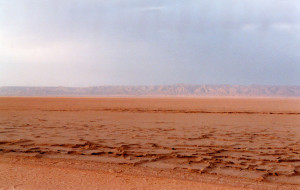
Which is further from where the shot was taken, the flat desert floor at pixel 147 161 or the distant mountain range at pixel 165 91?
the distant mountain range at pixel 165 91

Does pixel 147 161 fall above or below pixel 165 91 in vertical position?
below

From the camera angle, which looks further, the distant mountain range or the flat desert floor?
the distant mountain range

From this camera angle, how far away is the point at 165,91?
413 ft

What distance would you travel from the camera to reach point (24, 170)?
4578mm

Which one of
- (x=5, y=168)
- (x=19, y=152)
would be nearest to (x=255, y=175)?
(x=5, y=168)

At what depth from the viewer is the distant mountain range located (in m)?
117

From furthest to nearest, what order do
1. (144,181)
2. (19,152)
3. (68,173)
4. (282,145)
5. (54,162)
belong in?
1. (282,145)
2. (19,152)
3. (54,162)
4. (68,173)
5. (144,181)

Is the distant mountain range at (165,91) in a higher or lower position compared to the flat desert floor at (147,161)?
higher

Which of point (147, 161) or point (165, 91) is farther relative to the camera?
point (165, 91)

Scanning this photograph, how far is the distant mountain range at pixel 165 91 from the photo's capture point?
11656 cm

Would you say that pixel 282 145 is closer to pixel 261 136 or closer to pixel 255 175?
pixel 261 136

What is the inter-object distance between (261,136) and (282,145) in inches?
56.2

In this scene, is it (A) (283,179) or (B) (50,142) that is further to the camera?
(B) (50,142)

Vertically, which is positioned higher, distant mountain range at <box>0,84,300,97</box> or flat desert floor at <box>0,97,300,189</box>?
distant mountain range at <box>0,84,300,97</box>
